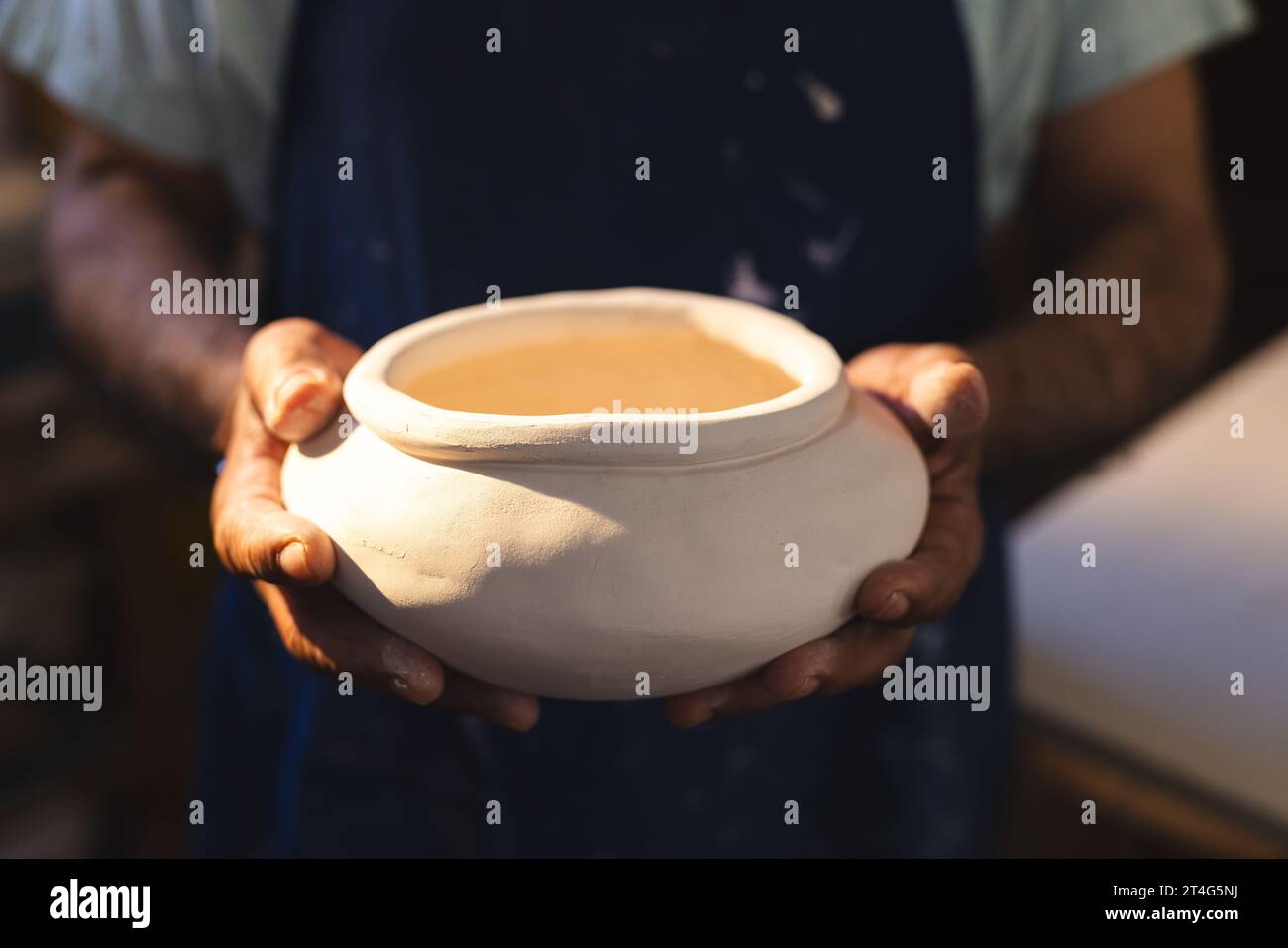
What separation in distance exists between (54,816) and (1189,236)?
1299mm

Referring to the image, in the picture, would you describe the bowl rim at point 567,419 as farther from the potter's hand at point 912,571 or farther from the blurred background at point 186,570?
the blurred background at point 186,570

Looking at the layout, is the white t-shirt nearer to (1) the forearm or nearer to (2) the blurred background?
(1) the forearm

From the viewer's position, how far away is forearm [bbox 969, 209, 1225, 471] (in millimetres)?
754

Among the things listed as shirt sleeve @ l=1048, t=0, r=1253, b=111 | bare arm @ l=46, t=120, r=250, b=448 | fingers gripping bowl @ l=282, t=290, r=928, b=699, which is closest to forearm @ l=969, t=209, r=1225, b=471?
shirt sleeve @ l=1048, t=0, r=1253, b=111

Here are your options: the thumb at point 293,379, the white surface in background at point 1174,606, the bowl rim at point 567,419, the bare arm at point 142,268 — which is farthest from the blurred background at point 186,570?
the thumb at point 293,379

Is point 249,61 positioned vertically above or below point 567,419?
above

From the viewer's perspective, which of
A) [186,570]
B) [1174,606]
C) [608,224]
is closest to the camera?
[608,224]

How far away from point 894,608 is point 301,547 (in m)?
0.24

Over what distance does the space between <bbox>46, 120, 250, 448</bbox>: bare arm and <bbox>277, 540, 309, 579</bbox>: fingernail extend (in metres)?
0.25

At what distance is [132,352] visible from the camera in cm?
80

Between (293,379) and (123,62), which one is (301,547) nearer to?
(293,379)

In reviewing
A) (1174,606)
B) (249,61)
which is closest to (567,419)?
(249,61)

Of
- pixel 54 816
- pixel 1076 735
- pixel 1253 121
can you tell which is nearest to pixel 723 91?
pixel 1076 735

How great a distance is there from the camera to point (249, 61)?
29.8 inches
